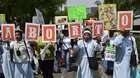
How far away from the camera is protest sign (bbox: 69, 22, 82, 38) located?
7.97 m

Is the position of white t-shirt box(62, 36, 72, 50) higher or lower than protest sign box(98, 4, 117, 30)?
lower

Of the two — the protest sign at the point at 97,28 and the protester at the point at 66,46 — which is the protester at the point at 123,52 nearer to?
the protest sign at the point at 97,28

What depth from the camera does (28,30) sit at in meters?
8.31

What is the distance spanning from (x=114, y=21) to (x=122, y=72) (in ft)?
8.34

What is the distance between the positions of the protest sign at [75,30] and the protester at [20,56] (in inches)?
38.8

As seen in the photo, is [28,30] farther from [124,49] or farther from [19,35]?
[124,49]

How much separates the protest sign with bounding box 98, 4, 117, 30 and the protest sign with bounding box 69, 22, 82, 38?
77.9 inches

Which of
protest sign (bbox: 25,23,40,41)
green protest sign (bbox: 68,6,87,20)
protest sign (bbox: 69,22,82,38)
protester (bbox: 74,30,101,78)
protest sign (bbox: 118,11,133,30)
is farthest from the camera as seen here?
green protest sign (bbox: 68,6,87,20)

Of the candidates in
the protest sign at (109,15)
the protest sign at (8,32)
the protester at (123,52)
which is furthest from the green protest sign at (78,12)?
the protester at (123,52)

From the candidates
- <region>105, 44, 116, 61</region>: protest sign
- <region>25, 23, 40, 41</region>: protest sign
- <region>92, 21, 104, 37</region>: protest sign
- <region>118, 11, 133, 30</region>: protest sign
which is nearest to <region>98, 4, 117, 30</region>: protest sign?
<region>92, 21, 104, 37</region>: protest sign

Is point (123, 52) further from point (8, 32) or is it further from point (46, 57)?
point (8, 32)

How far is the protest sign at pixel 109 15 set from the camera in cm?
1006

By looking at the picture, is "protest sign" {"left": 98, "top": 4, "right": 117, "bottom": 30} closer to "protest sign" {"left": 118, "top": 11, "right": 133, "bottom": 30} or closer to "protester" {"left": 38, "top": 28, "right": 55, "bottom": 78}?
"protest sign" {"left": 118, "top": 11, "right": 133, "bottom": 30}

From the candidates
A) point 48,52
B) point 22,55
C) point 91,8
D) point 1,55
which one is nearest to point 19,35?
point 22,55
